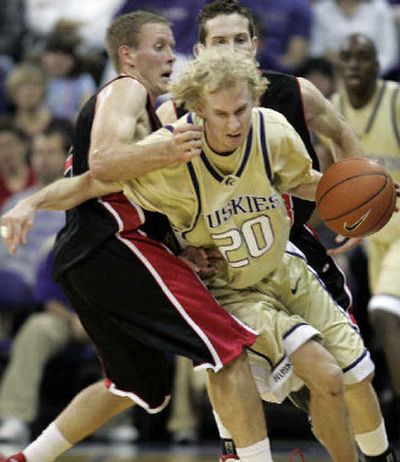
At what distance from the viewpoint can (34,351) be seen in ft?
26.0

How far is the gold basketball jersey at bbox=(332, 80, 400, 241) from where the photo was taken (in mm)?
7125

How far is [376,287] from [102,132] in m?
2.72

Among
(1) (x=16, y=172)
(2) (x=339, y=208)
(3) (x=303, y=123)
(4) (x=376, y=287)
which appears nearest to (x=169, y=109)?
(3) (x=303, y=123)

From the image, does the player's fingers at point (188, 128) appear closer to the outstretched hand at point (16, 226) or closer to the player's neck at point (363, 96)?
the outstretched hand at point (16, 226)

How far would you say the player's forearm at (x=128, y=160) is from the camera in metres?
4.45

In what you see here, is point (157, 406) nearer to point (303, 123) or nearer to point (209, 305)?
point (209, 305)

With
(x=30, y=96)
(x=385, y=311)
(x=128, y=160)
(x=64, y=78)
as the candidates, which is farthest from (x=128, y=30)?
(x=64, y=78)

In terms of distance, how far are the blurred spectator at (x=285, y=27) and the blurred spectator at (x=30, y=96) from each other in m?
1.76

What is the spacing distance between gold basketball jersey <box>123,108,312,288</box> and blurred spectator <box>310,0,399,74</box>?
464 cm

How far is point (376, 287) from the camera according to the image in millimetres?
6945

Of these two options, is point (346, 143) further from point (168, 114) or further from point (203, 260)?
point (203, 260)

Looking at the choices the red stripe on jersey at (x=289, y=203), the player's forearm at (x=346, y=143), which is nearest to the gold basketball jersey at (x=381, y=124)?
the player's forearm at (x=346, y=143)

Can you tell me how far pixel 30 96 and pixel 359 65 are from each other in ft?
11.6

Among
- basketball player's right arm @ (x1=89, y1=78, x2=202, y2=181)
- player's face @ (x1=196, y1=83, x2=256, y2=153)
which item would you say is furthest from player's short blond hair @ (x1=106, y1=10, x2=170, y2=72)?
player's face @ (x1=196, y1=83, x2=256, y2=153)
